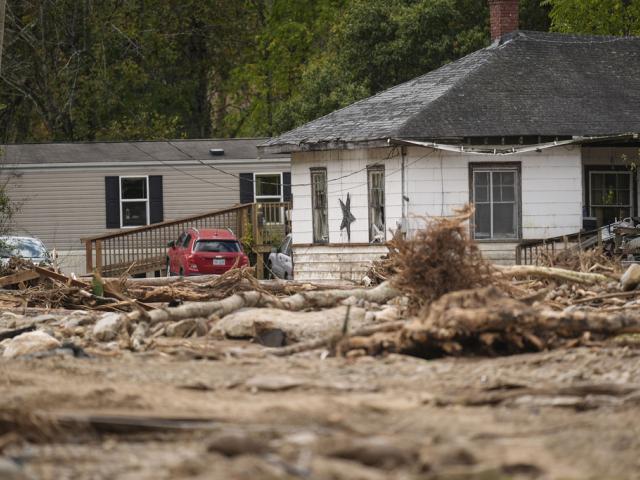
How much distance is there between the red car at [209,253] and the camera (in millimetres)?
36344

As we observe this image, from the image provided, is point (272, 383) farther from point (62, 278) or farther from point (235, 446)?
point (62, 278)

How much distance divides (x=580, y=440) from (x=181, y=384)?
447cm

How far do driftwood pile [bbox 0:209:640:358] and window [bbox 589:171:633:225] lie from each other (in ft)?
27.2

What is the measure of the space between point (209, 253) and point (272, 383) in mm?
23964

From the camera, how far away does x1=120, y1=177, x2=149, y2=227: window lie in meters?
41.5

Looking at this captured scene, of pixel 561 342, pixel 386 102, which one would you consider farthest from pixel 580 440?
pixel 386 102

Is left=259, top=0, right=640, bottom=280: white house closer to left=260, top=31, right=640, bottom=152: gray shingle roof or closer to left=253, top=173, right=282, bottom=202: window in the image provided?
left=260, top=31, right=640, bottom=152: gray shingle roof

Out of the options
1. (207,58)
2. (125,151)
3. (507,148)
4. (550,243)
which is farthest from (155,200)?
(207,58)

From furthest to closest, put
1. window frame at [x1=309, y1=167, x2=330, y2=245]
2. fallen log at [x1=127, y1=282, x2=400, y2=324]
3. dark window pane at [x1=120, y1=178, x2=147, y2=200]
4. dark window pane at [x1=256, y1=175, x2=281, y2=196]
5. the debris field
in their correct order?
dark window pane at [x1=256, y1=175, x2=281, y2=196]
dark window pane at [x1=120, y1=178, x2=147, y2=200]
window frame at [x1=309, y1=167, x2=330, y2=245]
fallen log at [x1=127, y1=282, x2=400, y2=324]
the debris field

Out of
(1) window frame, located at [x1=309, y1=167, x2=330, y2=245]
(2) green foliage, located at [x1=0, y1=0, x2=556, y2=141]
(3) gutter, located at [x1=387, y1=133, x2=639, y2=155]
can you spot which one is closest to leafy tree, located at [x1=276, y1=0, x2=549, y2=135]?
(2) green foliage, located at [x1=0, y1=0, x2=556, y2=141]

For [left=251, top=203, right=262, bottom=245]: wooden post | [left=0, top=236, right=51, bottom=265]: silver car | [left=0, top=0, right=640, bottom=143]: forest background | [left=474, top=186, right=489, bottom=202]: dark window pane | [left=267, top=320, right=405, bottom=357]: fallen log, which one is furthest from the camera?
[left=0, top=0, right=640, bottom=143]: forest background

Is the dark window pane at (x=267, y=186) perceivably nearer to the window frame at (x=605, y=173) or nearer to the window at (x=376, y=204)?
the window at (x=376, y=204)

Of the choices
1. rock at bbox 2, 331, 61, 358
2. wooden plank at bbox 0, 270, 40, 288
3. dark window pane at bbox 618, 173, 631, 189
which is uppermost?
dark window pane at bbox 618, 173, 631, 189

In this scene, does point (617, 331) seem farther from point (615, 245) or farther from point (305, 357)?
point (615, 245)
